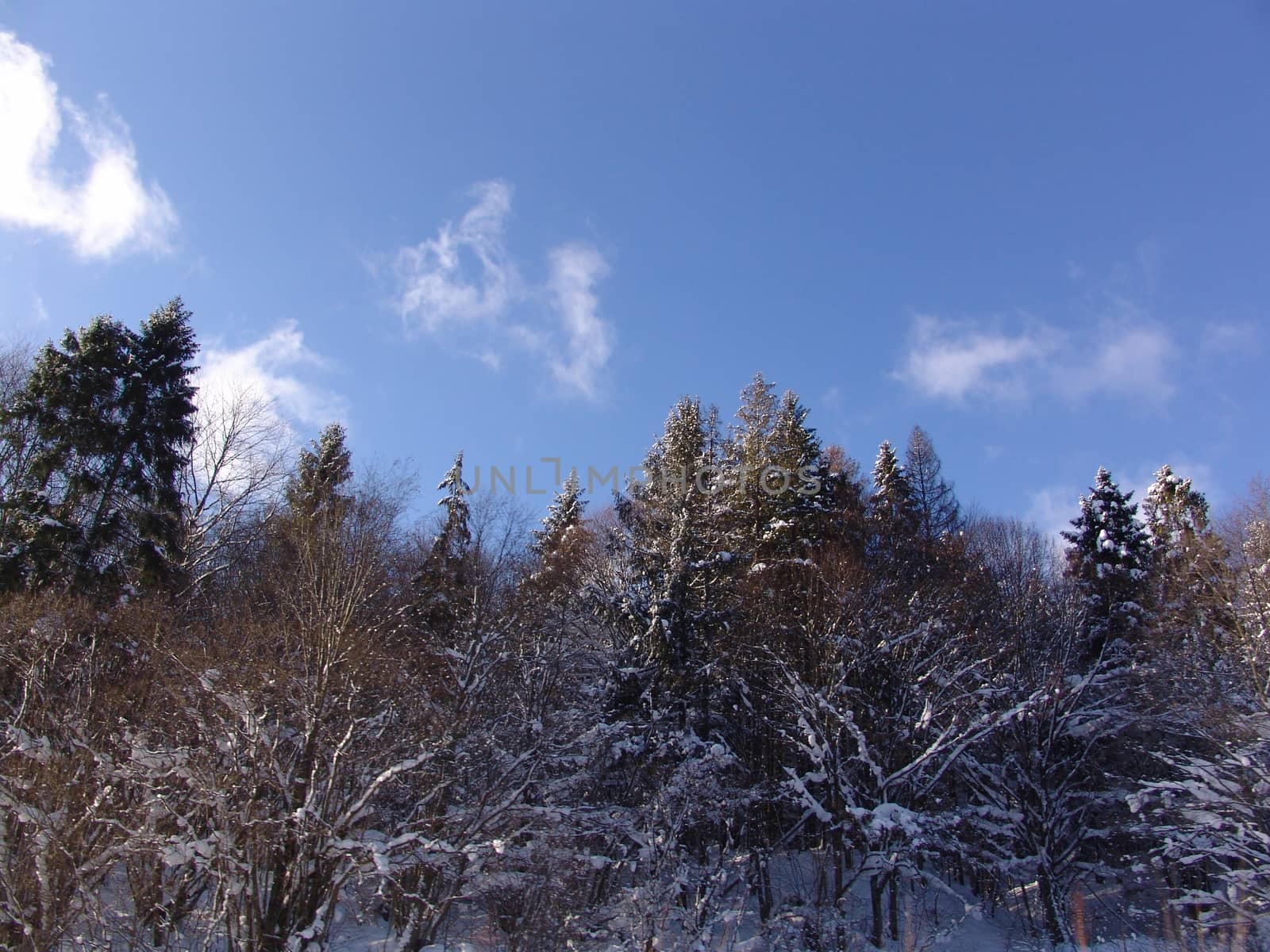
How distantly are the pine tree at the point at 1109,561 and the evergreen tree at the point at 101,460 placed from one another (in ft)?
87.7

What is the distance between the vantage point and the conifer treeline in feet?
36.6

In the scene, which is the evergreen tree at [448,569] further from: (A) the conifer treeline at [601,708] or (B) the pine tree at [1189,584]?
(B) the pine tree at [1189,584]

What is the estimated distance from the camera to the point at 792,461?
23.6m

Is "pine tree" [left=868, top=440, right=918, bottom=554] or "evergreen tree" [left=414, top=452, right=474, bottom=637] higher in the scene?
"pine tree" [left=868, top=440, right=918, bottom=554]

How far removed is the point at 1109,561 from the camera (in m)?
25.1

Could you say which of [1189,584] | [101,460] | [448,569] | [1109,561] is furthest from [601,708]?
[1109,561]

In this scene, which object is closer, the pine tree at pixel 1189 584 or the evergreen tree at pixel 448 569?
the pine tree at pixel 1189 584

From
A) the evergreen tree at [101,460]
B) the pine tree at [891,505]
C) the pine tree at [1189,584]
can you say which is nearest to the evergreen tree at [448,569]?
the evergreen tree at [101,460]

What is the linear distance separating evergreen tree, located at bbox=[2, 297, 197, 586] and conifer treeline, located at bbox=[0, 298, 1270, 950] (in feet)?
0.27

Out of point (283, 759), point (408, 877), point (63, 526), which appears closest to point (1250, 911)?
point (408, 877)

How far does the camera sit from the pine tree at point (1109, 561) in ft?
75.1

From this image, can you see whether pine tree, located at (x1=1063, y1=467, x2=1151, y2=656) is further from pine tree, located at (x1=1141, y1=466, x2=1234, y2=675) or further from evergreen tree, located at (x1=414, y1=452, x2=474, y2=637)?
evergreen tree, located at (x1=414, y1=452, x2=474, y2=637)

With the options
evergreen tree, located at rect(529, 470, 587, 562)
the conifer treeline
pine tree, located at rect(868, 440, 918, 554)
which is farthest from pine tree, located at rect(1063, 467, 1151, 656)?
evergreen tree, located at rect(529, 470, 587, 562)

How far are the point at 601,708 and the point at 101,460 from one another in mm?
14547
